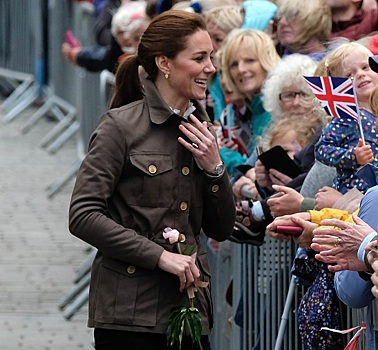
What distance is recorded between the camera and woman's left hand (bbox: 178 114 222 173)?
550 centimetres

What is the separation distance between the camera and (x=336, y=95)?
18.2 feet

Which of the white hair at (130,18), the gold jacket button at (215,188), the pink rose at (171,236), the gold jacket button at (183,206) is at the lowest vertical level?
the white hair at (130,18)

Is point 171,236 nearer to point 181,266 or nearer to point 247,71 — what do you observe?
point 181,266

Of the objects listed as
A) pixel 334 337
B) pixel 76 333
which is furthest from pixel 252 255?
pixel 76 333

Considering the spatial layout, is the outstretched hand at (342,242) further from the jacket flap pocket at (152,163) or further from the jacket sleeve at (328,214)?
the jacket flap pocket at (152,163)

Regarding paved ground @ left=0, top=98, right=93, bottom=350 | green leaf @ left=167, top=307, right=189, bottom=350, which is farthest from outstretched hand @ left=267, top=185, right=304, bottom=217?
paved ground @ left=0, top=98, right=93, bottom=350

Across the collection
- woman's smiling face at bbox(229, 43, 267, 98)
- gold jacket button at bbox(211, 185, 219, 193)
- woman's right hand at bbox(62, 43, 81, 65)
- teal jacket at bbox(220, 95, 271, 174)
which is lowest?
woman's right hand at bbox(62, 43, 81, 65)

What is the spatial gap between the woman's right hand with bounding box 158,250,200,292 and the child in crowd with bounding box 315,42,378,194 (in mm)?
735

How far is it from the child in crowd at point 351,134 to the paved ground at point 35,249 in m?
4.04

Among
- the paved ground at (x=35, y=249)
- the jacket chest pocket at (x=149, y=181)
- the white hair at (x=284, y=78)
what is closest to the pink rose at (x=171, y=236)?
the jacket chest pocket at (x=149, y=181)

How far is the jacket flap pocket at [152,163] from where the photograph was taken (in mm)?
5465

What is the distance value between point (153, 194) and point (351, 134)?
0.89 m

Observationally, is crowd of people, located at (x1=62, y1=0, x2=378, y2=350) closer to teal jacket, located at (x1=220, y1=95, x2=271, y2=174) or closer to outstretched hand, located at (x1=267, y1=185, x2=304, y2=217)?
outstretched hand, located at (x1=267, y1=185, x2=304, y2=217)

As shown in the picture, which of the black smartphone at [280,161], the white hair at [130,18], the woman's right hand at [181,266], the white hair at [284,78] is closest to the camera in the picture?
the woman's right hand at [181,266]
